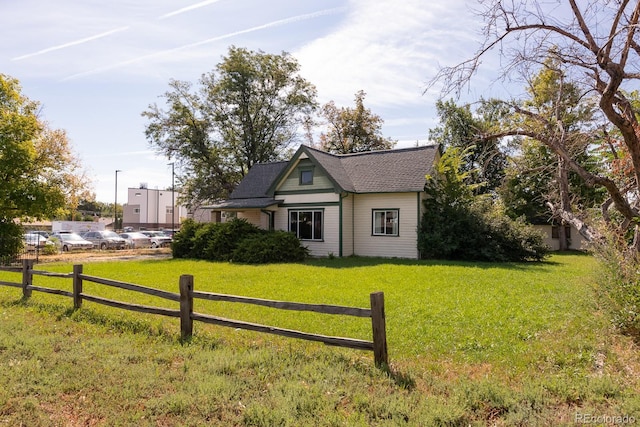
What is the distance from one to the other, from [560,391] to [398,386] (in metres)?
1.65

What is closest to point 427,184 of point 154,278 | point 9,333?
point 154,278

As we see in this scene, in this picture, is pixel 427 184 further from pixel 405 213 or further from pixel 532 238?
pixel 532 238

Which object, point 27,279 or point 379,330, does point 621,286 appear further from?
point 27,279

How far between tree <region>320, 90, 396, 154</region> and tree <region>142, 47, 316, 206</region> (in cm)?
421

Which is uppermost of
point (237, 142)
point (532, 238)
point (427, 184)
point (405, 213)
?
point (237, 142)

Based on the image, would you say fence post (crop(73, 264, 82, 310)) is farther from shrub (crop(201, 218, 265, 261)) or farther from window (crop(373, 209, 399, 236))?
window (crop(373, 209, 399, 236))

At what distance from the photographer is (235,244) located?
19516 mm

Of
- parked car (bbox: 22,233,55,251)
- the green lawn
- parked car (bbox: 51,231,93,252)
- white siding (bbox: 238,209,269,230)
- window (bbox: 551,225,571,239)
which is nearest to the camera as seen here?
the green lawn

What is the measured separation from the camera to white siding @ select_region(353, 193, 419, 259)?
19.4 m

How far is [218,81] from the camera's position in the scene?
33281 mm

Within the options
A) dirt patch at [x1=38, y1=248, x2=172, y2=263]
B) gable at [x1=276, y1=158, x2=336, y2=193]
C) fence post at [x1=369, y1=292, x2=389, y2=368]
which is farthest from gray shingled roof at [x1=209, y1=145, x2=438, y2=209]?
fence post at [x1=369, y1=292, x2=389, y2=368]

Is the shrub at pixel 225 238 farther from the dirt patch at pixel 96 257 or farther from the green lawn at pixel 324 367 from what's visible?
the green lawn at pixel 324 367

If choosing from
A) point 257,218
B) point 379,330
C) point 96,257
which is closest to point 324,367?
point 379,330

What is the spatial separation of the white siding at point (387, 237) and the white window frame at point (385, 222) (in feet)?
0.49
